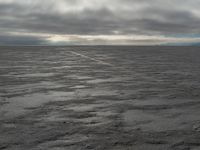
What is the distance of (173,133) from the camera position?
7332 mm

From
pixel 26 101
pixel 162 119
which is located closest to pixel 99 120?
pixel 162 119

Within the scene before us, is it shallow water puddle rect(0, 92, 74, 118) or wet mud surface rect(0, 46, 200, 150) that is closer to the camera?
wet mud surface rect(0, 46, 200, 150)

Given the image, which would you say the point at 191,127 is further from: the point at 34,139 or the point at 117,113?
the point at 34,139

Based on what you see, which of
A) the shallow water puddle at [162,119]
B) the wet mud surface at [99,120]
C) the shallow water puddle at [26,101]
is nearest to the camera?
the wet mud surface at [99,120]

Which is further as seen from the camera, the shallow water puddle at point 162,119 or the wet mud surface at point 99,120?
the shallow water puddle at point 162,119

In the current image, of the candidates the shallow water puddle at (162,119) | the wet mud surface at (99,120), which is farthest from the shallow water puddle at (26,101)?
the shallow water puddle at (162,119)

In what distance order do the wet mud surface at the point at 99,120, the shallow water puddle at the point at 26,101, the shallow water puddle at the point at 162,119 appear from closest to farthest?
the wet mud surface at the point at 99,120, the shallow water puddle at the point at 162,119, the shallow water puddle at the point at 26,101

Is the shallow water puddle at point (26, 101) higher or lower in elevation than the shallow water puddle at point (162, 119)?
higher

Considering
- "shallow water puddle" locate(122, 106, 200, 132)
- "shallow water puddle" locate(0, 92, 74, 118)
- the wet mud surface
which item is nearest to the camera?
the wet mud surface

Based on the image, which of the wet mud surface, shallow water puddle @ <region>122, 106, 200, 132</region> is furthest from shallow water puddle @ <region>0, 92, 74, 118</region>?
shallow water puddle @ <region>122, 106, 200, 132</region>

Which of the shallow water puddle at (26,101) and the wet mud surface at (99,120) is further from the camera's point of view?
the shallow water puddle at (26,101)

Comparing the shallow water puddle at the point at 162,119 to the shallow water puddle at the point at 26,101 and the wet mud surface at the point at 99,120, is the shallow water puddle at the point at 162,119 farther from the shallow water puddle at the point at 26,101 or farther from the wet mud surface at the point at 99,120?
the shallow water puddle at the point at 26,101

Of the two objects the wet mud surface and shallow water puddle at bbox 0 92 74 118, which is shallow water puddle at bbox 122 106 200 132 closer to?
the wet mud surface

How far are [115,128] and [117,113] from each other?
5.72 ft
